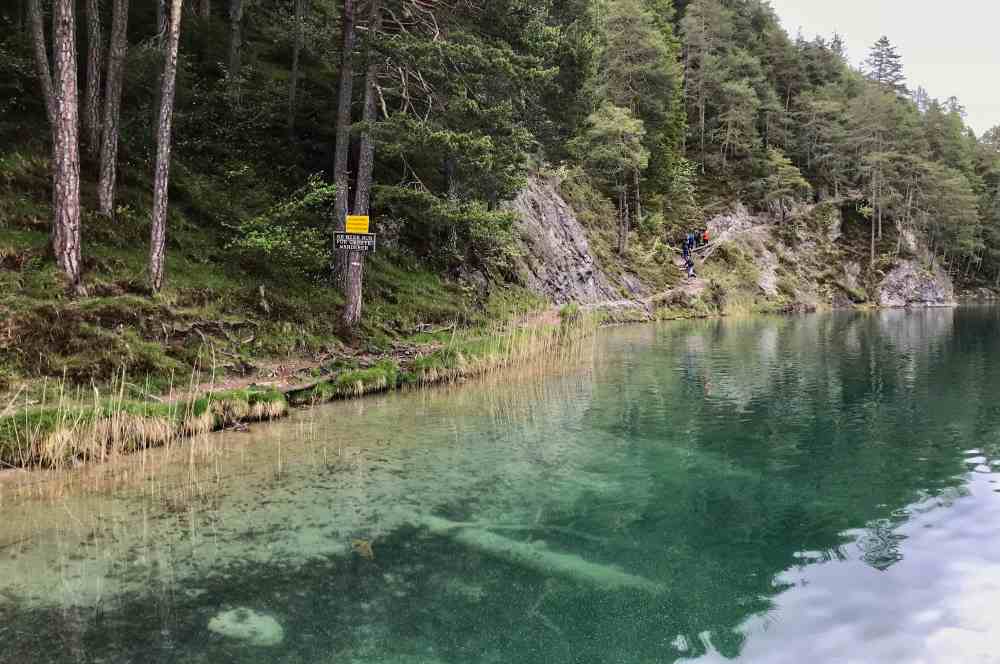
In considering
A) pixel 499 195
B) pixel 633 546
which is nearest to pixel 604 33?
pixel 499 195

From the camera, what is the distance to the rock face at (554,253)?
34281 millimetres

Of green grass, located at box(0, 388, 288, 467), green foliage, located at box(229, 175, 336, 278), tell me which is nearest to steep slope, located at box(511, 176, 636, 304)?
green foliage, located at box(229, 175, 336, 278)

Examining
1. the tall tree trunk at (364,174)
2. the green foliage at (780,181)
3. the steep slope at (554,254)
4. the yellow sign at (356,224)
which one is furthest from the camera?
the green foliage at (780,181)

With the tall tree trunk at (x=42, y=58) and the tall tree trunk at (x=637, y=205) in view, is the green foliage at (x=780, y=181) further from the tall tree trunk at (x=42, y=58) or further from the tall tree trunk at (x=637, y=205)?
the tall tree trunk at (x=42, y=58)

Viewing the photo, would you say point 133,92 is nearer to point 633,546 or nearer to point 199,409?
point 199,409

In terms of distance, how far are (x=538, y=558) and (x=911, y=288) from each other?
74.2m

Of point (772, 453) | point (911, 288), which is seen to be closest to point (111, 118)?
point (772, 453)

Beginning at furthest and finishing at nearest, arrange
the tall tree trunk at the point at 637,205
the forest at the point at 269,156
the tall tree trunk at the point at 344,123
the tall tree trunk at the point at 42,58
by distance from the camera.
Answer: the tall tree trunk at the point at 637,205 → the tall tree trunk at the point at 344,123 → the tall tree trunk at the point at 42,58 → the forest at the point at 269,156

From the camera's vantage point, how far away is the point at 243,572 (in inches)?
277

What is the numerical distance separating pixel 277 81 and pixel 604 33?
88.0ft

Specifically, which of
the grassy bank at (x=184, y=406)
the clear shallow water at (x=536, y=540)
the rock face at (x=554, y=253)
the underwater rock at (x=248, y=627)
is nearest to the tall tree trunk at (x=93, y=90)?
the grassy bank at (x=184, y=406)

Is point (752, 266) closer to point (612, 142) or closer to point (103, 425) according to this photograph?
point (612, 142)

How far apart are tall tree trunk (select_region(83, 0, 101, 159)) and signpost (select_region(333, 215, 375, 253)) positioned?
24.3 ft

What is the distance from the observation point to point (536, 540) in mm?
7938
